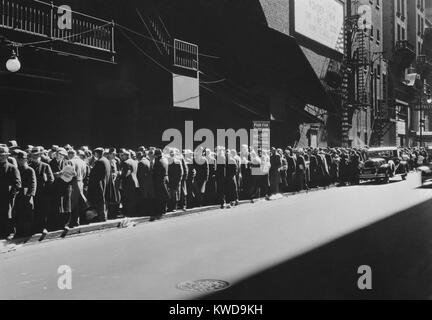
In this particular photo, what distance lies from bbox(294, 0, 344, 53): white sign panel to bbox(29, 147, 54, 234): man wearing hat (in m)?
22.8

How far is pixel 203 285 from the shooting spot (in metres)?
6.40

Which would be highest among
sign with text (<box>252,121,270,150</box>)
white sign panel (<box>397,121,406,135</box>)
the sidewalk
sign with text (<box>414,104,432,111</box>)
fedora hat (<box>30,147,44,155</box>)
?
sign with text (<box>414,104,432,111</box>)

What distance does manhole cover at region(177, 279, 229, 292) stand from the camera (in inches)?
244

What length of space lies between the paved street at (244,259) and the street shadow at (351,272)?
0.01m

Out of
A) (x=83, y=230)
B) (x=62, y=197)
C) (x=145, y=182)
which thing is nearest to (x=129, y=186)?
(x=145, y=182)

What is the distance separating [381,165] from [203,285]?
2108 cm

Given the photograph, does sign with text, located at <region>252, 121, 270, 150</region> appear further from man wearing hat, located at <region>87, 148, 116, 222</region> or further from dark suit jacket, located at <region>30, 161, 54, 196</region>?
dark suit jacket, located at <region>30, 161, 54, 196</region>

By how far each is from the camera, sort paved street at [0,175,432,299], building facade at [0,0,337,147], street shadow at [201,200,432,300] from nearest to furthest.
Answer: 1. street shadow at [201,200,432,300]
2. paved street at [0,175,432,299]
3. building facade at [0,0,337,147]

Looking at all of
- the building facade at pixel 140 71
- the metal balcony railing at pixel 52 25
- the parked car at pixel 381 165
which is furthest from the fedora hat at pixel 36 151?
the parked car at pixel 381 165

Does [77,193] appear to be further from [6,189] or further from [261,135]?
[261,135]

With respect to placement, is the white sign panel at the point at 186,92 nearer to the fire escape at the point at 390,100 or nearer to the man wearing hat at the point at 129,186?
the man wearing hat at the point at 129,186

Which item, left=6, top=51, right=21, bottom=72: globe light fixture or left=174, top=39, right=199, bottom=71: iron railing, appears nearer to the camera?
left=6, top=51, right=21, bottom=72: globe light fixture

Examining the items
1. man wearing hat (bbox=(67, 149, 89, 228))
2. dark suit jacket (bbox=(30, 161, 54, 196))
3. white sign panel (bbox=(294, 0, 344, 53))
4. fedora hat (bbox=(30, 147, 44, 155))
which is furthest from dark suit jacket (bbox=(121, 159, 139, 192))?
white sign panel (bbox=(294, 0, 344, 53))

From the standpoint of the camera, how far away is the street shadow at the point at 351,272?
19.5 feet
